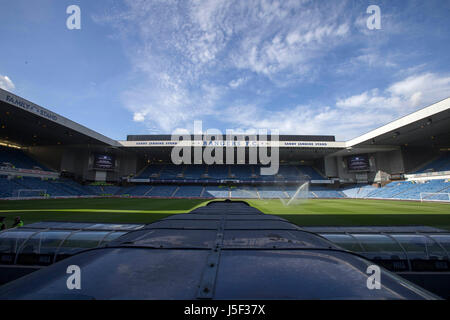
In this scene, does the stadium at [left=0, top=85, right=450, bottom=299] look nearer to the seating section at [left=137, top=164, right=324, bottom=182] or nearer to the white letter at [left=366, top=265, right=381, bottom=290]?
the white letter at [left=366, top=265, right=381, bottom=290]

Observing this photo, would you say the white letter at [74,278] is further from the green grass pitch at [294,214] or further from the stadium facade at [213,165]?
the stadium facade at [213,165]

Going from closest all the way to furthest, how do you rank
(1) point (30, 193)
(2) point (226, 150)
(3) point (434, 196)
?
(3) point (434, 196) < (1) point (30, 193) < (2) point (226, 150)

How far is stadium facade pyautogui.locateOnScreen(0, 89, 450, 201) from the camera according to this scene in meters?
24.0

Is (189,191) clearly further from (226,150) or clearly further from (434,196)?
(434,196)

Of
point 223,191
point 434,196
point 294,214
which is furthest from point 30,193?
point 434,196

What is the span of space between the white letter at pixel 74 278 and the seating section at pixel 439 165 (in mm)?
42027

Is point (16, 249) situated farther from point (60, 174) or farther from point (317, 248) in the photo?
point (60, 174)

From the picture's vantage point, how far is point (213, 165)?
48438 millimetres

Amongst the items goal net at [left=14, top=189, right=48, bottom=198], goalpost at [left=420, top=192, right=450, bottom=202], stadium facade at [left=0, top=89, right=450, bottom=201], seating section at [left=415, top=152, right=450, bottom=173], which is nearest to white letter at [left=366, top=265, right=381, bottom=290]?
stadium facade at [left=0, top=89, right=450, bottom=201]

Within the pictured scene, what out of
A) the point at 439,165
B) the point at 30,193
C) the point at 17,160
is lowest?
the point at 30,193

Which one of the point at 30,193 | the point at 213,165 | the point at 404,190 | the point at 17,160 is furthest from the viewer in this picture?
the point at 213,165

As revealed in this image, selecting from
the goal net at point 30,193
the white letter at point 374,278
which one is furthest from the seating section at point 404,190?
the goal net at point 30,193

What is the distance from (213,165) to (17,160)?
35.4 meters
